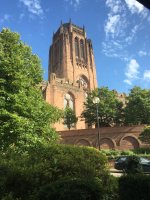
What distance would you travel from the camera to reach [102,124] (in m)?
46.7

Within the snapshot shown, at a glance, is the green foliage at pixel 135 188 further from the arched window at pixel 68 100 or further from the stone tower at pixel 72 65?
the arched window at pixel 68 100

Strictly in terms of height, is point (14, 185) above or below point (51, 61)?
below

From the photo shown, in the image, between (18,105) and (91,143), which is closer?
(18,105)

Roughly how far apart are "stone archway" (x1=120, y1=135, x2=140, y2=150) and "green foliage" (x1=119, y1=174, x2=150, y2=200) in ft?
112

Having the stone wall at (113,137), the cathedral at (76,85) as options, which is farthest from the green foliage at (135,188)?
the stone wall at (113,137)

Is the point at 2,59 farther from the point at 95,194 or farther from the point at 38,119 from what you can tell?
the point at 95,194

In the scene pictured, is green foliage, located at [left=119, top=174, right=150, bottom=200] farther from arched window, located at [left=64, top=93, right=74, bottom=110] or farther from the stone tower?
arched window, located at [left=64, top=93, right=74, bottom=110]

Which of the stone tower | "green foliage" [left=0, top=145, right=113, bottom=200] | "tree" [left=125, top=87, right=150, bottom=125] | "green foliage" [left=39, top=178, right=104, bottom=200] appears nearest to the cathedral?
the stone tower

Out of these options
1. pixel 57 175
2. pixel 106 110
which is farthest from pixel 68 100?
pixel 57 175

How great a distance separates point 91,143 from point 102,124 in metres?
4.50

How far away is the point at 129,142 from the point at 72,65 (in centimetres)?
3360

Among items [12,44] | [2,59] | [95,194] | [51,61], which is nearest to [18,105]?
[2,59]

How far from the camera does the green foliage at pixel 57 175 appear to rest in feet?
22.0

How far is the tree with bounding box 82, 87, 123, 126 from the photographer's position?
45.8 meters
